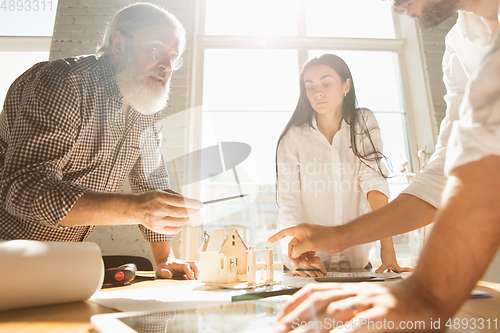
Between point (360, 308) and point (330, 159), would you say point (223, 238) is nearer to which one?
point (360, 308)

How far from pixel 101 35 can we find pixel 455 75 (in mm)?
2430

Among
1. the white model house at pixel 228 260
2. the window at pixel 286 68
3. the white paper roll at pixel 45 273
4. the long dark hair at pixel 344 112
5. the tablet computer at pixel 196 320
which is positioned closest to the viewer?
the tablet computer at pixel 196 320

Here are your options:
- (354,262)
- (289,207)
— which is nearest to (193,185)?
(289,207)

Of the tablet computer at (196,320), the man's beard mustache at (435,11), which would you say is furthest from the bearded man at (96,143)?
the man's beard mustache at (435,11)

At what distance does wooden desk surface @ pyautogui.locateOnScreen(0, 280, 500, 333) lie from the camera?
37cm

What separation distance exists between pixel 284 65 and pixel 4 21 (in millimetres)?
2387

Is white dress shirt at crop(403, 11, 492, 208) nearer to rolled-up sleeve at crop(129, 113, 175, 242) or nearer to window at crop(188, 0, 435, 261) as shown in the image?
rolled-up sleeve at crop(129, 113, 175, 242)

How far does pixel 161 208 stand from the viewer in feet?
2.59

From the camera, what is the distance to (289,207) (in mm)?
1311

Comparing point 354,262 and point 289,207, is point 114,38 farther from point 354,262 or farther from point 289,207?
point 354,262

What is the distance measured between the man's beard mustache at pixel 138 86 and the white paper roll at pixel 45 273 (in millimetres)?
870

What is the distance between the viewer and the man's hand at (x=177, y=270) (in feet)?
3.26

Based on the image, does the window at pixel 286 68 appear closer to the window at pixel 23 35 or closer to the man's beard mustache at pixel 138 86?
the man's beard mustache at pixel 138 86

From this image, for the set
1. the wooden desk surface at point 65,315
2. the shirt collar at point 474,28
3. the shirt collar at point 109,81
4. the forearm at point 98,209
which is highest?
the shirt collar at point 109,81
